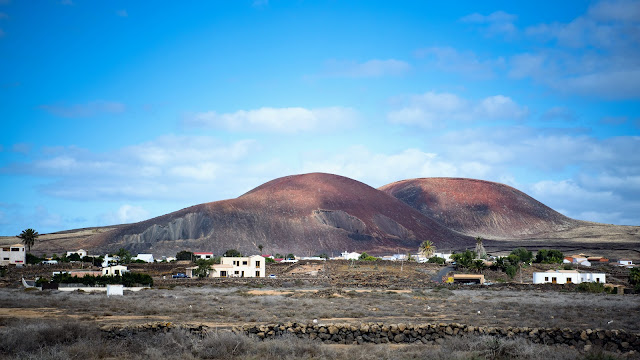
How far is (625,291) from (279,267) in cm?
5310

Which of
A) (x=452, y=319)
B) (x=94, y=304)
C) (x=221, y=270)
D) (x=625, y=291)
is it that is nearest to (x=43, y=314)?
(x=94, y=304)

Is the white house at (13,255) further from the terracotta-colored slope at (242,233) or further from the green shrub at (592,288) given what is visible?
the green shrub at (592,288)

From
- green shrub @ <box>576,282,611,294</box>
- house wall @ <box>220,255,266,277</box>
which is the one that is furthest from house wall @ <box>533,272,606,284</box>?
house wall @ <box>220,255,266,277</box>

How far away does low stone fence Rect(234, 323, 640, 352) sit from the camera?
55.2 ft

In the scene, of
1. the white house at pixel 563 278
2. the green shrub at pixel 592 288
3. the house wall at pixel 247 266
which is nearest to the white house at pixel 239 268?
the house wall at pixel 247 266

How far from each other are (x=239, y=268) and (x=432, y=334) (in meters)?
63.8

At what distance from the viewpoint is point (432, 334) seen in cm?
1817

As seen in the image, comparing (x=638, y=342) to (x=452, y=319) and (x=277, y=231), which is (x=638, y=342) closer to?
(x=452, y=319)

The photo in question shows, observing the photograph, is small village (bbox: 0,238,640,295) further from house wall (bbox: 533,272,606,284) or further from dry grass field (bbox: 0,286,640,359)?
dry grass field (bbox: 0,286,640,359)

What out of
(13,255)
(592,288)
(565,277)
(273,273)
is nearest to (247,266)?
(273,273)

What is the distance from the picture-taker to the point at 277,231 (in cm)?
18225

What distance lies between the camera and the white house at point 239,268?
7856 cm

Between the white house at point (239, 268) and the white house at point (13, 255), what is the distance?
30.7 m

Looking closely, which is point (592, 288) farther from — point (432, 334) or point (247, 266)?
point (247, 266)
